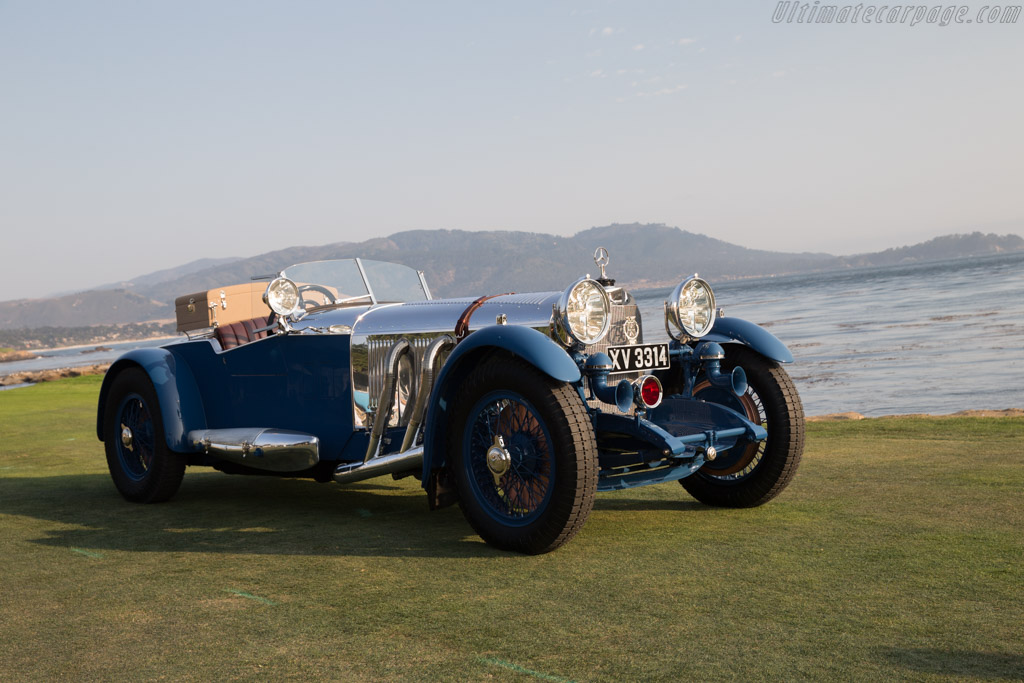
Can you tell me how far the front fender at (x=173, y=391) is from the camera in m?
6.22

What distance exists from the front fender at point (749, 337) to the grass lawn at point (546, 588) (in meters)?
0.96

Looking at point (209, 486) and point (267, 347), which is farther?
point (209, 486)

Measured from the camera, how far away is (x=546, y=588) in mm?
3773

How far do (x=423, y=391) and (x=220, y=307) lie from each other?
7.41 ft

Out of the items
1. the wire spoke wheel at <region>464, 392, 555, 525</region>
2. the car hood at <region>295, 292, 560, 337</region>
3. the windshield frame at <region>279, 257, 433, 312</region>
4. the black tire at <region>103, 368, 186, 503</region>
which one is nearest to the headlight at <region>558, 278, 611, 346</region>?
the car hood at <region>295, 292, 560, 337</region>

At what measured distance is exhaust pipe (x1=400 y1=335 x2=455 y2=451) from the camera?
5117mm

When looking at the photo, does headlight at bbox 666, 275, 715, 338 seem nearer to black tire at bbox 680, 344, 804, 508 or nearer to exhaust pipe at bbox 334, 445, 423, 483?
black tire at bbox 680, 344, 804, 508

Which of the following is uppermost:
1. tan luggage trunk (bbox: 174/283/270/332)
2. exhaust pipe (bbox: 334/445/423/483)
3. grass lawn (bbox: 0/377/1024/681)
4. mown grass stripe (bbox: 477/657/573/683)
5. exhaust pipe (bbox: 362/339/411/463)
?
tan luggage trunk (bbox: 174/283/270/332)

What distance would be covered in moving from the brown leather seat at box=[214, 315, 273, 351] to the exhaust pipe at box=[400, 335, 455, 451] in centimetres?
177

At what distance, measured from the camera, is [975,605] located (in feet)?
10.7

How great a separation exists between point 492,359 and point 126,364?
3.58 meters

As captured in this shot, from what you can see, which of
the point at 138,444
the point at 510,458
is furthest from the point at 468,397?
the point at 138,444

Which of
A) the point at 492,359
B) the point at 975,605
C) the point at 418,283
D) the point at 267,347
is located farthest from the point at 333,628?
the point at 418,283

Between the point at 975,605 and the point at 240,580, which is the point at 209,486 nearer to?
the point at 240,580
